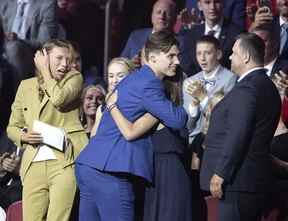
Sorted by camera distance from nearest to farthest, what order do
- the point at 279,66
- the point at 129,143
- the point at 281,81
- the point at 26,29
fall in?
1. the point at 129,143
2. the point at 281,81
3. the point at 279,66
4. the point at 26,29

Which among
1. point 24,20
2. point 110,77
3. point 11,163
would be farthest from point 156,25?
point 110,77

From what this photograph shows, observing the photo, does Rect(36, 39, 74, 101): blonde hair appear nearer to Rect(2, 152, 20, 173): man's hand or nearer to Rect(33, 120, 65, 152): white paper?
Rect(33, 120, 65, 152): white paper

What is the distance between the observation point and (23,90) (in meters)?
7.52

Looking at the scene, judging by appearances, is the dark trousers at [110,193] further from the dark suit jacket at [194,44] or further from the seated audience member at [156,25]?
the seated audience member at [156,25]

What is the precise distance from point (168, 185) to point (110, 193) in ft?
1.40

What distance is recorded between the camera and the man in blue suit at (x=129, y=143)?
6.65 m

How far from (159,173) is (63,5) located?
4.41 metres

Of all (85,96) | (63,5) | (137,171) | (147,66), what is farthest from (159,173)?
(63,5)

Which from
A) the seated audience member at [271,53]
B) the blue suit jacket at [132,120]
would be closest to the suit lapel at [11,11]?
the seated audience member at [271,53]

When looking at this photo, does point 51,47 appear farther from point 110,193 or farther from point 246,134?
point 246,134

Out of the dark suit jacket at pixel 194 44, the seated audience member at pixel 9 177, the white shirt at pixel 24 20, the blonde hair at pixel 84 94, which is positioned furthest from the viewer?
the white shirt at pixel 24 20

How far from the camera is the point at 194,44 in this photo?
9594 mm

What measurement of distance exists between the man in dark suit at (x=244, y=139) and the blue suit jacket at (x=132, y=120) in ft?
1.03

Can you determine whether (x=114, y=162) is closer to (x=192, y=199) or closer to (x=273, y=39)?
(x=192, y=199)
